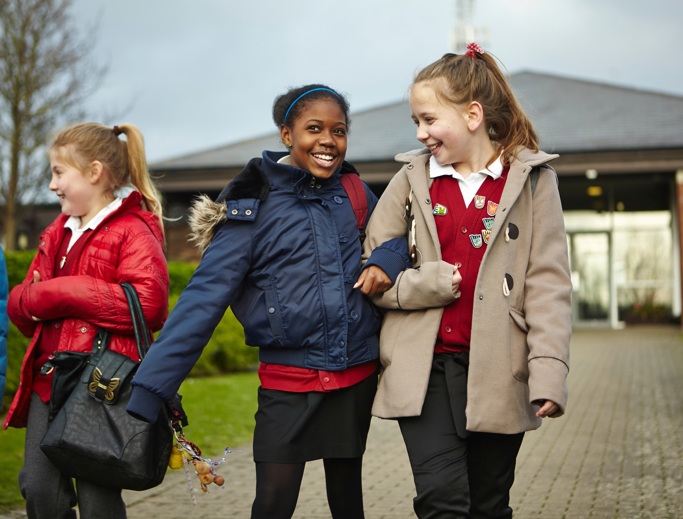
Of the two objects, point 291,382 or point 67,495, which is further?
point 67,495

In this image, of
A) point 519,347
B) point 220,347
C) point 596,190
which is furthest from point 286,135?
point 596,190

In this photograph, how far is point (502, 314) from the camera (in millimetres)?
3475

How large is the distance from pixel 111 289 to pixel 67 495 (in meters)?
0.82

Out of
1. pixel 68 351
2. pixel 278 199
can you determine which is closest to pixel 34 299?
pixel 68 351

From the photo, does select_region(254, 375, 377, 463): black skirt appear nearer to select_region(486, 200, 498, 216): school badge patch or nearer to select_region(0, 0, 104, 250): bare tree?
select_region(486, 200, 498, 216): school badge patch

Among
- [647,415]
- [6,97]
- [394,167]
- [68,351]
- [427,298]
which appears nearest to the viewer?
[427,298]

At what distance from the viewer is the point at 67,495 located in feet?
12.7

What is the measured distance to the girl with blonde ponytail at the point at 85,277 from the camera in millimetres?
3812

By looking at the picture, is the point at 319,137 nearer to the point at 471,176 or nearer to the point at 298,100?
the point at 298,100

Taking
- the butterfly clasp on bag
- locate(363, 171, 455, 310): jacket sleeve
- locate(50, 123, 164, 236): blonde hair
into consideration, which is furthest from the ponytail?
locate(363, 171, 455, 310): jacket sleeve

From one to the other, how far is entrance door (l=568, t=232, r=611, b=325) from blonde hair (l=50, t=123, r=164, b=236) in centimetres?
2175

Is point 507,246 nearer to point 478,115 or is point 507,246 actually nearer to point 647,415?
point 478,115

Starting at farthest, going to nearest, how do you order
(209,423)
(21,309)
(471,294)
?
1. (209,423)
2. (21,309)
3. (471,294)

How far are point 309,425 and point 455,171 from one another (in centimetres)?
109
